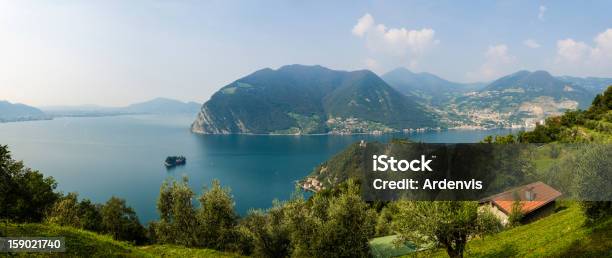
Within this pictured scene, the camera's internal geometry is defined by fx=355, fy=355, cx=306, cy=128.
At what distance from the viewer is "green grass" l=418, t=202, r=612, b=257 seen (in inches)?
710

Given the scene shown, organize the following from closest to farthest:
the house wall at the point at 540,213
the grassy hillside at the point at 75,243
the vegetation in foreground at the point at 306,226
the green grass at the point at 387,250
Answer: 1. the grassy hillside at the point at 75,243
2. the vegetation in foreground at the point at 306,226
3. the green grass at the point at 387,250
4. the house wall at the point at 540,213

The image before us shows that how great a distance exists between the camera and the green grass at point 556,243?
59.2 ft

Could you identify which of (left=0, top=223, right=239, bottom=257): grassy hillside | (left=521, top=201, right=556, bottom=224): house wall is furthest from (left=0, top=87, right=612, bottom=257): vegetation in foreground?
(left=521, top=201, right=556, bottom=224): house wall

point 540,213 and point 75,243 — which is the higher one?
point 75,243

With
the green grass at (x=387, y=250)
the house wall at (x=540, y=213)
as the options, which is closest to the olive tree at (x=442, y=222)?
the green grass at (x=387, y=250)

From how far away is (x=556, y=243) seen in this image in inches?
846

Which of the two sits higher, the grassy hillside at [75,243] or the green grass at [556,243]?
the grassy hillside at [75,243]

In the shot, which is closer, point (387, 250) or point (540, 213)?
point (387, 250)

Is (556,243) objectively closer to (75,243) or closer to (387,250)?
(387,250)

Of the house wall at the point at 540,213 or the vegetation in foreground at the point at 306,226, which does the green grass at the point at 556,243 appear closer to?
the vegetation in foreground at the point at 306,226

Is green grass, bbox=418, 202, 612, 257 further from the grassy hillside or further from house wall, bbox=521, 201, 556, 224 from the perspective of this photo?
the grassy hillside

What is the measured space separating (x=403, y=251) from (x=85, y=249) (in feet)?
99.3

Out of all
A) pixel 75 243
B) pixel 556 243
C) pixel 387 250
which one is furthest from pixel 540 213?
pixel 75 243

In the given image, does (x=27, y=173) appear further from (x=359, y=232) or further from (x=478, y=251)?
(x=478, y=251)
